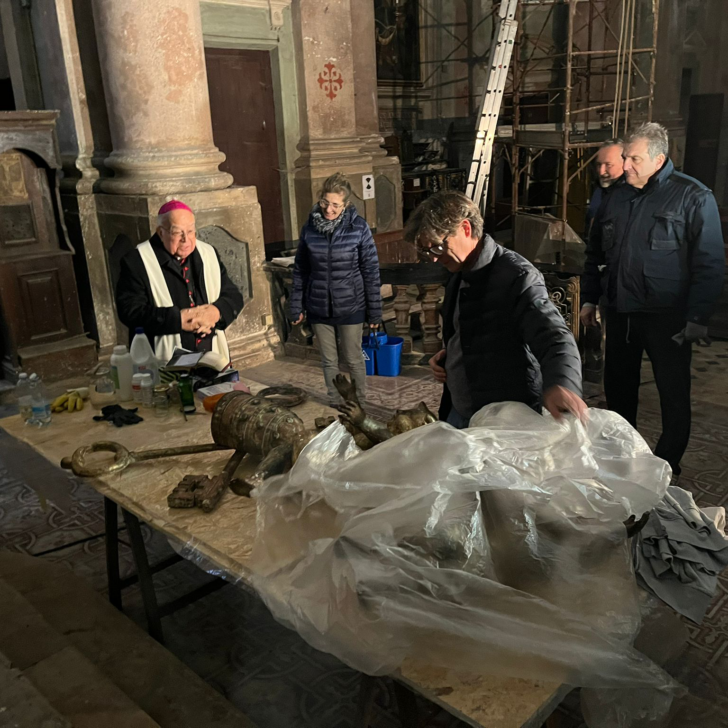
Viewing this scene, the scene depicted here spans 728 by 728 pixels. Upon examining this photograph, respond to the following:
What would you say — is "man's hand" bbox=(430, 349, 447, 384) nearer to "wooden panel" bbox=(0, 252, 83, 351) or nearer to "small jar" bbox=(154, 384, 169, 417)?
"small jar" bbox=(154, 384, 169, 417)

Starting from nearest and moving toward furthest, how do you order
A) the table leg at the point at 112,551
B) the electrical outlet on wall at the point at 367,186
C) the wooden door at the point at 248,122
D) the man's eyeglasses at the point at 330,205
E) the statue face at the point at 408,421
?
the statue face at the point at 408,421 → the table leg at the point at 112,551 → the man's eyeglasses at the point at 330,205 → the wooden door at the point at 248,122 → the electrical outlet on wall at the point at 367,186

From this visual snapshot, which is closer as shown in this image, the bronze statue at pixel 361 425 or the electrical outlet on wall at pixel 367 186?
the bronze statue at pixel 361 425

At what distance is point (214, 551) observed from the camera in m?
2.08

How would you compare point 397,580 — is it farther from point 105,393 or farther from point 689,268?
point 689,268

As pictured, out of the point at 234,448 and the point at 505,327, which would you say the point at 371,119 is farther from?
the point at 234,448

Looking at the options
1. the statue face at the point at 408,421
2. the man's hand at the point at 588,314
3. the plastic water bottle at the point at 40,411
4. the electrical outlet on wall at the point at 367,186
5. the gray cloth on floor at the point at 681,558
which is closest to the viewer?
the gray cloth on floor at the point at 681,558

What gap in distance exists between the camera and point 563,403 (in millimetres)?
2164

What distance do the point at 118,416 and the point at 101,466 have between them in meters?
0.53

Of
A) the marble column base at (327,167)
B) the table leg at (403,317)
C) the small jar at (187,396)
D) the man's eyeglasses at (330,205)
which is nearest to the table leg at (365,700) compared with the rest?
the small jar at (187,396)

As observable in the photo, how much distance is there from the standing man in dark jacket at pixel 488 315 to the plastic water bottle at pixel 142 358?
4.47 ft

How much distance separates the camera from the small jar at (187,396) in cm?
312

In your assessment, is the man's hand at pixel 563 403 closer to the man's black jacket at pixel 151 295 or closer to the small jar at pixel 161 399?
the small jar at pixel 161 399

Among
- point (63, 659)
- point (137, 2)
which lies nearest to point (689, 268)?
point (63, 659)

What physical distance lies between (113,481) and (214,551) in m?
0.65
